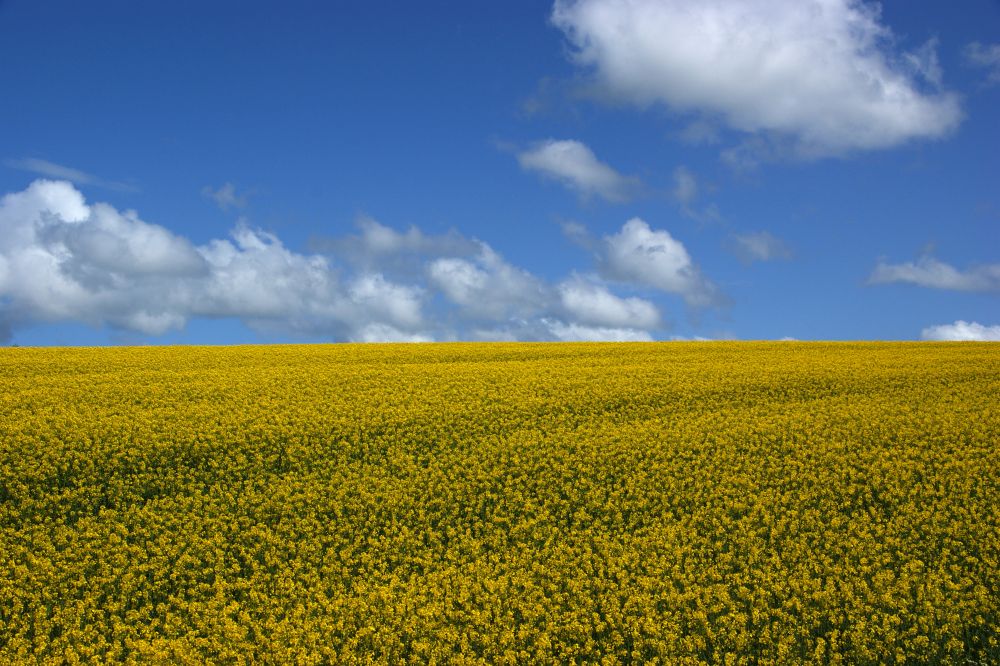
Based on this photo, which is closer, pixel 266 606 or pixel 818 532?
pixel 266 606

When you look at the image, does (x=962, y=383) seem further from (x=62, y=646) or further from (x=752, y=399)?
(x=62, y=646)

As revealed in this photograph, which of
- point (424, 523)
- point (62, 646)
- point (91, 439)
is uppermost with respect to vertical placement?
point (91, 439)

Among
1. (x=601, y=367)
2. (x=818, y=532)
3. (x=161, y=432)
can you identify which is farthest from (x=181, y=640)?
(x=601, y=367)

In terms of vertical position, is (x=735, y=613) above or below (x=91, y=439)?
below

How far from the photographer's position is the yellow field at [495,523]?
14375 mm

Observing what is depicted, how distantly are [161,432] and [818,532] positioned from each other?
18074 mm

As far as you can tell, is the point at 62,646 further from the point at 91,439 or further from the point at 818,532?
the point at 818,532

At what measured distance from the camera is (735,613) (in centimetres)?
1474

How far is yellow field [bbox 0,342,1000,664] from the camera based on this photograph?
47.2 ft

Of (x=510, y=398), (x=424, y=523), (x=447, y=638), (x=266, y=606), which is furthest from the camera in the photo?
(x=510, y=398)

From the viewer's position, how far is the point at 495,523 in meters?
18.7

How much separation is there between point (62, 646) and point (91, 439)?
9.36m

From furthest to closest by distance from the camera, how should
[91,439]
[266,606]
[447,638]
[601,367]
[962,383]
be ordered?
1. [601,367]
2. [962,383]
3. [91,439]
4. [266,606]
5. [447,638]

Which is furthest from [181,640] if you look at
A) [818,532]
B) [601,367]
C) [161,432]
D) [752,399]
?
[601,367]
